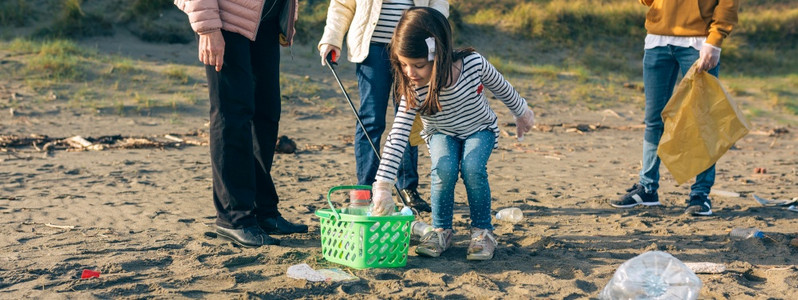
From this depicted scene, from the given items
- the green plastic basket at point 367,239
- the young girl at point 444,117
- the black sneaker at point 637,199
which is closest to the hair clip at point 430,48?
the young girl at point 444,117

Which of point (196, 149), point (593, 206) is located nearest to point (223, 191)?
point (593, 206)

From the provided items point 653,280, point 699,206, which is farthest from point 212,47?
point 699,206

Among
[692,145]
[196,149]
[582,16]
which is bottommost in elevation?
A: [196,149]

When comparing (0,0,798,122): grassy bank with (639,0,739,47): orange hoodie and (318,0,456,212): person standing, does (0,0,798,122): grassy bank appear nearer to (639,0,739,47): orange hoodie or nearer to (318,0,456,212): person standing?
(318,0,456,212): person standing

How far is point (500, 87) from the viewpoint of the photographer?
13.7 feet

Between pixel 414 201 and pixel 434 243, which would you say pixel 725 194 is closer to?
pixel 414 201

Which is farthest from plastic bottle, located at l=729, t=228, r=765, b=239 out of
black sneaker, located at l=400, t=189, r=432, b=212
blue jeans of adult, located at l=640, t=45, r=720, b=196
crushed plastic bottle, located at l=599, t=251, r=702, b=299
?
black sneaker, located at l=400, t=189, r=432, b=212

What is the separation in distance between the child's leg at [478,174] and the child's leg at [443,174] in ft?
0.20

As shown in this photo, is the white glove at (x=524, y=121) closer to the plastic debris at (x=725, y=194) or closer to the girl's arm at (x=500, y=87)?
the girl's arm at (x=500, y=87)

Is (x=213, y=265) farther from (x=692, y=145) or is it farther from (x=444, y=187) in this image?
(x=692, y=145)

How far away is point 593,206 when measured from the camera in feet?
18.2

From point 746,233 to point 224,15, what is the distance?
307cm

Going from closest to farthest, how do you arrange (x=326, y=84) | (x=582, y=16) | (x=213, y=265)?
(x=213, y=265) < (x=326, y=84) < (x=582, y=16)

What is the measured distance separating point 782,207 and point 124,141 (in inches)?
227
